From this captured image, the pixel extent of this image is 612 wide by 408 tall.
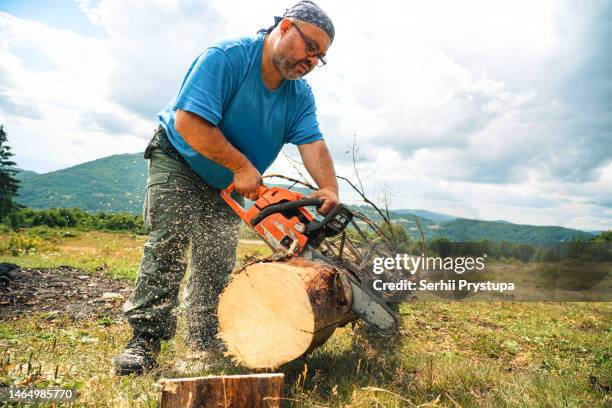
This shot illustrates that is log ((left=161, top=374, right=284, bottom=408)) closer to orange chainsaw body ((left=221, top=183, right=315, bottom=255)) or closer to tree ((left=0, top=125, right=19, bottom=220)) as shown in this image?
orange chainsaw body ((left=221, top=183, right=315, bottom=255))

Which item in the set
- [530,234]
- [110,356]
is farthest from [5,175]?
[530,234]

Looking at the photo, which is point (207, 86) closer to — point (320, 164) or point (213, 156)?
point (213, 156)

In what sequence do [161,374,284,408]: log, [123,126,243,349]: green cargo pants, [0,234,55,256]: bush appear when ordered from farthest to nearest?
1. [0,234,55,256]: bush
2. [123,126,243,349]: green cargo pants
3. [161,374,284,408]: log

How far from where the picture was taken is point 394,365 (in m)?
2.80

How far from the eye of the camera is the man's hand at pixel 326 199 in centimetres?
252

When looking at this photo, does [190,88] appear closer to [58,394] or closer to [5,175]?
[58,394]

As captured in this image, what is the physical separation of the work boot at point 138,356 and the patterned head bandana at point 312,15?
213cm

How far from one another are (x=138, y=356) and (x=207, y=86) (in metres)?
1.63

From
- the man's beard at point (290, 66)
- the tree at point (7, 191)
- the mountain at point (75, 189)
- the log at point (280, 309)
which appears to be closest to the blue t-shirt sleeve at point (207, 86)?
the man's beard at point (290, 66)

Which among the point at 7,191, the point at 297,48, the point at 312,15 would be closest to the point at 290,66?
the point at 297,48

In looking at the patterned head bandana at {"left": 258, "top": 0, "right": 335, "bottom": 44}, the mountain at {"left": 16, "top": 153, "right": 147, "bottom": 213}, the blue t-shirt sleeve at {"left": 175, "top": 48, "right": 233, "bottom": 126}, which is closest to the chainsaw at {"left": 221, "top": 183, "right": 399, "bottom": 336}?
the blue t-shirt sleeve at {"left": 175, "top": 48, "right": 233, "bottom": 126}

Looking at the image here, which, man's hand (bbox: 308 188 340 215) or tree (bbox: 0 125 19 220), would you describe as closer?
man's hand (bbox: 308 188 340 215)

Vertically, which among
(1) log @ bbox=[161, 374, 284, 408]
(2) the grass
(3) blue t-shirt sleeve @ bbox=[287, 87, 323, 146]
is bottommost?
(2) the grass

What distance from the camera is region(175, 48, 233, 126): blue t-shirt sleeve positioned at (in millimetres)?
2357
